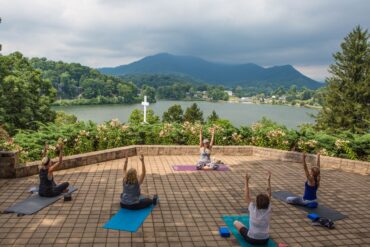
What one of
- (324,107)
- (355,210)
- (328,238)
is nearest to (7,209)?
(328,238)

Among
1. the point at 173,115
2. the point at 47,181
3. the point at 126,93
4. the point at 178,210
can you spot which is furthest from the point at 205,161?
the point at 126,93

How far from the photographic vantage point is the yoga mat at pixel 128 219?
235 inches

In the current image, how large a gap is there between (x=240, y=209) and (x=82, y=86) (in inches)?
5475

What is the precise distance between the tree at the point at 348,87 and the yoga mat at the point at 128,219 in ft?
102

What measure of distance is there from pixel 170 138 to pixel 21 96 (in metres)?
23.0

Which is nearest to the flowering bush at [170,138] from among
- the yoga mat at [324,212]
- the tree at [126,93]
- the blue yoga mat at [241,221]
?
the yoga mat at [324,212]

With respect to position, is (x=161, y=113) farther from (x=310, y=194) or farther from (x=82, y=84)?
(x=310, y=194)

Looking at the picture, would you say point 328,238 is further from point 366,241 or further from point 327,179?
point 327,179

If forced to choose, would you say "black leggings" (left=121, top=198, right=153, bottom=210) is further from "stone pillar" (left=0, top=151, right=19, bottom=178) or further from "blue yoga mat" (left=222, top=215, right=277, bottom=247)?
"stone pillar" (left=0, top=151, right=19, bottom=178)

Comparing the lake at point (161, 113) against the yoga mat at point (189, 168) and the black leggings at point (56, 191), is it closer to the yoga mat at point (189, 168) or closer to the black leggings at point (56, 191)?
the yoga mat at point (189, 168)

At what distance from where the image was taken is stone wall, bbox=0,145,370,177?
8781mm

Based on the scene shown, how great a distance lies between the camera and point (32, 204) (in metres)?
6.85

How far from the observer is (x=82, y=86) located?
138625mm

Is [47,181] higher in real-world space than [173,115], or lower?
higher
